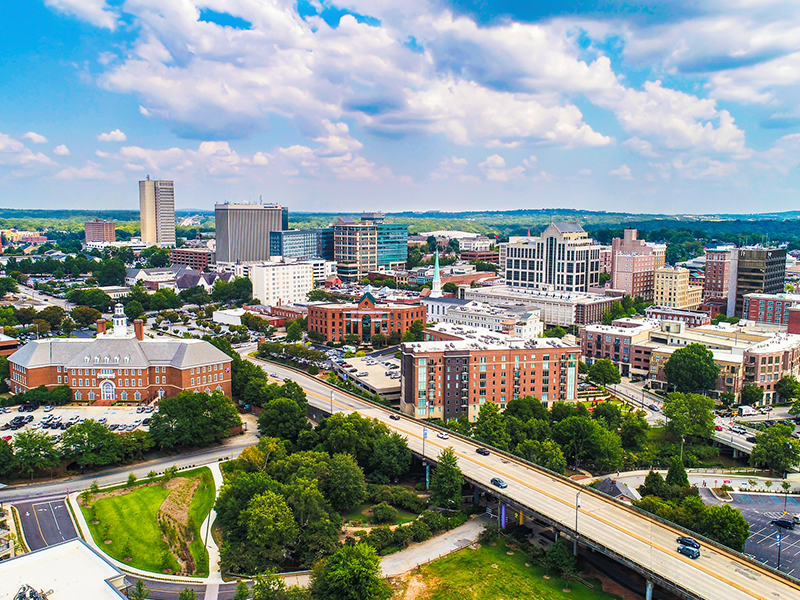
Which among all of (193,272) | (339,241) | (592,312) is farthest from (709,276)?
(193,272)

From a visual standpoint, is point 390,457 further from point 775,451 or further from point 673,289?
point 673,289

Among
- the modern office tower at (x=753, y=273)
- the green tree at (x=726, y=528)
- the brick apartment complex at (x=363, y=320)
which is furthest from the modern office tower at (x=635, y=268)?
the green tree at (x=726, y=528)

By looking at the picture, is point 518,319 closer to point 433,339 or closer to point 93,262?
point 433,339

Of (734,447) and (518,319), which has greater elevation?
(518,319)

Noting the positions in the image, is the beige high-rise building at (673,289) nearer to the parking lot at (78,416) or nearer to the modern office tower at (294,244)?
the modern office tower at (294,244)

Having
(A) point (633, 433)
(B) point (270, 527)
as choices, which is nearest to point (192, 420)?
(B) point (270, 527)

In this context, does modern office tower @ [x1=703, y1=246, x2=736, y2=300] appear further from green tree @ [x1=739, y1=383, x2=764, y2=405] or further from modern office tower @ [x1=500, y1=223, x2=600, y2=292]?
green tree @ [x1=739, y1=383, x2=764, y2=405]
